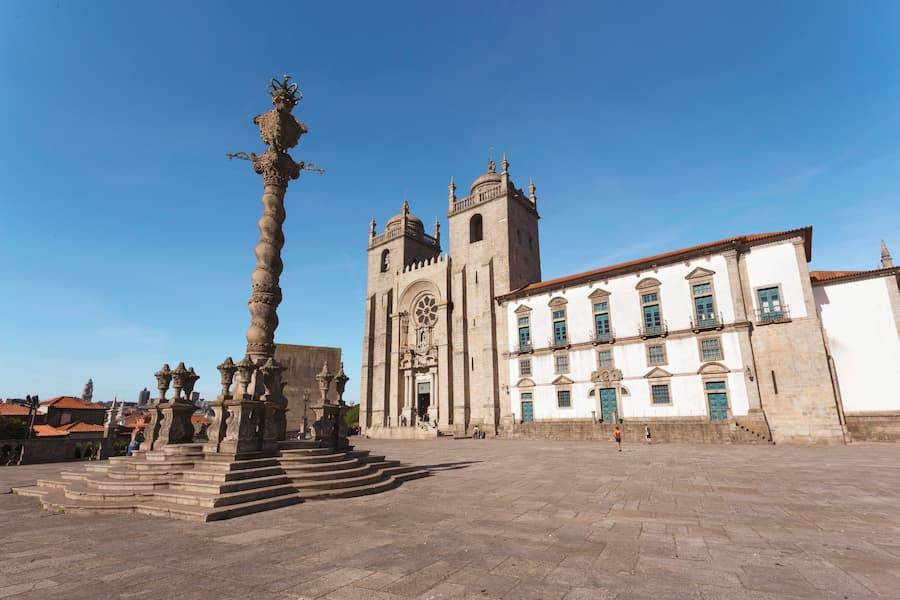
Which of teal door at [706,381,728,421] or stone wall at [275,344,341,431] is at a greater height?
stone wall at [275,344,341,431]

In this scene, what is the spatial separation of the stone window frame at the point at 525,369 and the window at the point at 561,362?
2.21 metres

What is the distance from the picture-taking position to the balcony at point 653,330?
28375mm

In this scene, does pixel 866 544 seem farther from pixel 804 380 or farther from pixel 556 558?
pixel 804 380

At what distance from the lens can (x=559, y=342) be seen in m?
32.8

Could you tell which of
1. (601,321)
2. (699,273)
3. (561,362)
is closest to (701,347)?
(699,273)

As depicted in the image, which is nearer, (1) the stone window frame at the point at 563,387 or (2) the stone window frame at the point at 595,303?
(2) the stone window frame at the point at 595,303

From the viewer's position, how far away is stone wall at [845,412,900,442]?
886 inches

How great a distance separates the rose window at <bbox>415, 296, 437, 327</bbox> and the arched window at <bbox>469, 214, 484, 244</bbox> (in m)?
7.32

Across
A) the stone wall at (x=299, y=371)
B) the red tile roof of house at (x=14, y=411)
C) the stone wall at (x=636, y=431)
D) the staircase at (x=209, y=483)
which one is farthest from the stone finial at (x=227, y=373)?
the red tile roof of house at (x=14, y=411)

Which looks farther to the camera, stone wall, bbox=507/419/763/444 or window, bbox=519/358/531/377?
window, bbox=519/358/531/377

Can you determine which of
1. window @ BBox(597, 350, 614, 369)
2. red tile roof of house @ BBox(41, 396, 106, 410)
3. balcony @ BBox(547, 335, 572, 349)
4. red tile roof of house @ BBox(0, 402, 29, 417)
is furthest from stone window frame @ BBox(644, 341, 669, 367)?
red tile roof of house @ BBox(41, 396, 106, 410)

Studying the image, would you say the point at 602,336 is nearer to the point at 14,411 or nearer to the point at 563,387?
the point at 563,387

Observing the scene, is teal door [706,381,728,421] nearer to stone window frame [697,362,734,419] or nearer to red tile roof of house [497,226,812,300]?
stone window frame [697,362,734,419]

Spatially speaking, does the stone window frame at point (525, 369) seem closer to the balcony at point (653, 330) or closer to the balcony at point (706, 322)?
the balcony at point (653, 330)
